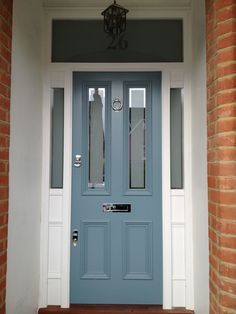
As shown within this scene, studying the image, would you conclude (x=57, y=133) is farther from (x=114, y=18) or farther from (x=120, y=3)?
(x=120, y=3)

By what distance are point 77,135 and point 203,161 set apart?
3.60 feet

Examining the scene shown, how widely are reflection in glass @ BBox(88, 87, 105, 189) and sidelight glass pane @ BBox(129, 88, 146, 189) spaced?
248 mm

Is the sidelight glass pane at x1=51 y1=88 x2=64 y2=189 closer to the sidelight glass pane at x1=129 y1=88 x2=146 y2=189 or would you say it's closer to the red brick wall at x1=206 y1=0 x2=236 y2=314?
the sidelight glass pane at x1=129 y1=88 x2=146 y2=189

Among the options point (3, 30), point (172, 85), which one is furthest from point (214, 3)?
point (3, 30)

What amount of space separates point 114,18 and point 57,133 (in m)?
1.06

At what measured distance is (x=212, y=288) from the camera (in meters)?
1.70

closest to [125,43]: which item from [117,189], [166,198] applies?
[117,189]

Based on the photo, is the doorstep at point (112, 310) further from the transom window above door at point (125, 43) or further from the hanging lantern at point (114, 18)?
the hanging lantern at point (114, 18)

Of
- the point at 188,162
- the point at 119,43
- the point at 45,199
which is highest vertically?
the point at 119,43

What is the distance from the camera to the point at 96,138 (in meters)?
2.54

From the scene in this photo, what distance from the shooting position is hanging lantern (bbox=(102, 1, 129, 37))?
227cm

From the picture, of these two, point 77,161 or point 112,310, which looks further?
point 77,161

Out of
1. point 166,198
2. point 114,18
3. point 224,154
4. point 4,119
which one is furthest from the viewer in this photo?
point 166,198

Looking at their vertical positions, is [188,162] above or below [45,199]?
above
